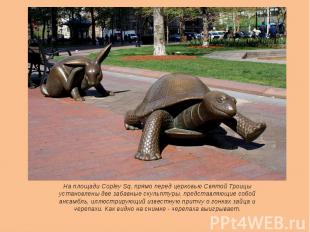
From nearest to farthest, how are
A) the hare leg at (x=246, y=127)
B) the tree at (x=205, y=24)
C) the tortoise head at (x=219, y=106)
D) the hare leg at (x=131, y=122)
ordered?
the tortoise head at (x=219, y=106) < the hare leg at (x=246, y=127) < the hare leg at (x=131, y=122) < the tree at (x=205, y=24)

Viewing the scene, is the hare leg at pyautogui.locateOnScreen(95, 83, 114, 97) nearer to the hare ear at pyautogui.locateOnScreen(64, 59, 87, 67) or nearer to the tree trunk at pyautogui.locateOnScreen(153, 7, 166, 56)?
the hare ear at pyautogui.locateOnScreen(64, 59, 87, 67)

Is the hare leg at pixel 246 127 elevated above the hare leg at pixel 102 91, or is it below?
below

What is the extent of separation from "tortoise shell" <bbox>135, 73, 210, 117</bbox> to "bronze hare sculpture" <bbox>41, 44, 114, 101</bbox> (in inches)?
181

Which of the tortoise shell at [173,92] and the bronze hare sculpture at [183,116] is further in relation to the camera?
the tortoise shell at [173,92]

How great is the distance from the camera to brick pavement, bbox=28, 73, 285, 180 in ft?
16.2

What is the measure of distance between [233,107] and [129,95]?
6.80 m

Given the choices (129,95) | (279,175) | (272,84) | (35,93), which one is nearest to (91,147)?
(279,175)

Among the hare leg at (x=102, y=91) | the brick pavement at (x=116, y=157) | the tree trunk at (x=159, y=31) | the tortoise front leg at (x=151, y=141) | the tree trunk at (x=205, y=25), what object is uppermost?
the tree trunk at (x=205, y=25)

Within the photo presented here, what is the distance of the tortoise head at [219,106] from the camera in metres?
4.93

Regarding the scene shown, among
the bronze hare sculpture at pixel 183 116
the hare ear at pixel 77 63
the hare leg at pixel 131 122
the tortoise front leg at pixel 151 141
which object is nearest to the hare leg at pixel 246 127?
the bronze hare sculpture at pixel 183 116

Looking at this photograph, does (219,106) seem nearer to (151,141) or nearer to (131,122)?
(151,141)

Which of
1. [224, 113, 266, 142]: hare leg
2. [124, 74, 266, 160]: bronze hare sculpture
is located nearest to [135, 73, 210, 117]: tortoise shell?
[124, 74, 266, 160]: bronze hare sculpture

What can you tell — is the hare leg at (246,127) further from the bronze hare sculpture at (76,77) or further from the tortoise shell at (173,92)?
the bronze hare sculpture at (76,77)

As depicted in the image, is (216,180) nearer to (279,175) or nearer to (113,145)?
(279,175)
